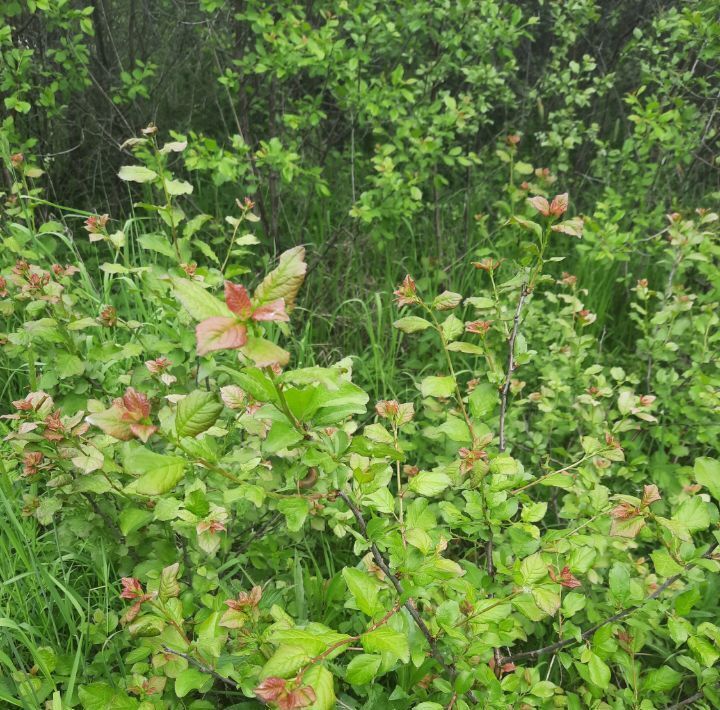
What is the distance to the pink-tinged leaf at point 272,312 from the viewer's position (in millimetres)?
717

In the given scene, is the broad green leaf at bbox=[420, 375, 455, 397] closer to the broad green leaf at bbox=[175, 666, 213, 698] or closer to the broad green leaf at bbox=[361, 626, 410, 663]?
the broad green leaf at bbox=[361, 626, 410, 663]

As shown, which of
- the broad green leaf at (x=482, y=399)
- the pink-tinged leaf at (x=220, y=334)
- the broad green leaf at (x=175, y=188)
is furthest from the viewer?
the broad green leaf at (x=175, y=188)

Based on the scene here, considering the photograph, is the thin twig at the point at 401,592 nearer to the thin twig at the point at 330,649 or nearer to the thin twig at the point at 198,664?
the thin twig at the point at 330,649

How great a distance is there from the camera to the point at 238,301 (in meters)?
0.73

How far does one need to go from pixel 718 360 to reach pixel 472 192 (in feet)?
6.58

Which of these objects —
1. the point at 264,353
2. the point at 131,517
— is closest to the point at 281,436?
the point at 264,353

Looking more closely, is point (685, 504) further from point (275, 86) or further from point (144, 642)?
point (275, 86)

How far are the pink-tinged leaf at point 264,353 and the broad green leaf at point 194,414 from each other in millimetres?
243

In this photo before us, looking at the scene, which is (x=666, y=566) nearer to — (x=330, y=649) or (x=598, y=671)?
(x=598, y=671)

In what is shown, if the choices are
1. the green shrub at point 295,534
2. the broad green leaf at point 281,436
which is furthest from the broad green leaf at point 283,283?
the broad green leaf at point 281,436

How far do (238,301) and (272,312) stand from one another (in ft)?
0.15

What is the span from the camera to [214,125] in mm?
4211

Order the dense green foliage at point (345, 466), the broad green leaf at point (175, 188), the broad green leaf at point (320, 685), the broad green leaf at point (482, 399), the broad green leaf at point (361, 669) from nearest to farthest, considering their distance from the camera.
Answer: the broad green leaf at point (320, 685), the broad green leaf at point (361, 669), the dense green foliage at point (345, 466), the broad green leaf at point (482, 399), the broad green leaf at point (175, 188)

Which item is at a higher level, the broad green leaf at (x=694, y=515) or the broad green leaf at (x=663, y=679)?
the broad green leaf at (x=694, y=515)
